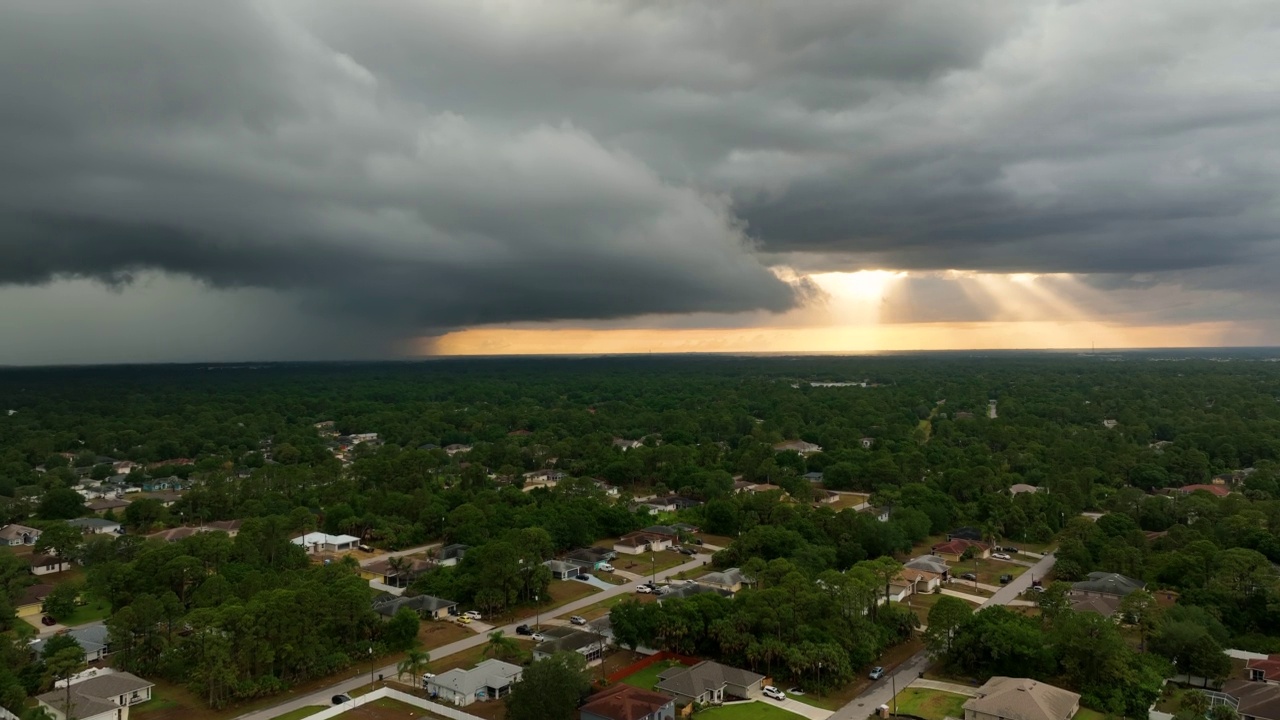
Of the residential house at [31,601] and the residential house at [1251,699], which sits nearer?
the residential house at [1251,699]

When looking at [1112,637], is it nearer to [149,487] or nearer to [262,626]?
[262,626]

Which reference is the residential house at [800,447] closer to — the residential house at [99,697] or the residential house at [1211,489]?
the residential house at [1211,489]

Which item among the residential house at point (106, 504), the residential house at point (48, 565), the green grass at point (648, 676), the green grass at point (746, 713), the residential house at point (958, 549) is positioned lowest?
the residential house at point (958, 549)

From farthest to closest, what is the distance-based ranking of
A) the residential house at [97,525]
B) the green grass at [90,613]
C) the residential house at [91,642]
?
the residential house at [97,525]
the green grass at [90,613]
the residential house at [91,642]

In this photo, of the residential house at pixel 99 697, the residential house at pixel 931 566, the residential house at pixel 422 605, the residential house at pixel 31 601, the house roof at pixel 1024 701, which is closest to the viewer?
the house roof at pixel 1024 701

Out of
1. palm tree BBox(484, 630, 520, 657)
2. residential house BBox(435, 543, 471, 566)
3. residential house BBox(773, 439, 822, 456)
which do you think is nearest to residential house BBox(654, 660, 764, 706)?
palm tree BBox(484, 630, 520, 657)

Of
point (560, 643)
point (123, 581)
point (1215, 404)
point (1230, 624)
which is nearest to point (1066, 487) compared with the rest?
point (1230, 624)

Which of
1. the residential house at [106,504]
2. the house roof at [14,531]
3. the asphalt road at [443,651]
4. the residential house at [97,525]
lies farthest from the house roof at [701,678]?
the residential house at [106,504]

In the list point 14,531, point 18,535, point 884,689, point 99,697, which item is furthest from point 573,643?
point 14,531
